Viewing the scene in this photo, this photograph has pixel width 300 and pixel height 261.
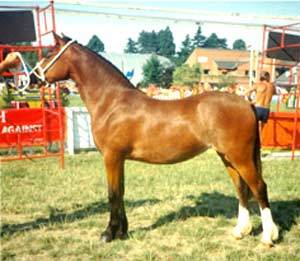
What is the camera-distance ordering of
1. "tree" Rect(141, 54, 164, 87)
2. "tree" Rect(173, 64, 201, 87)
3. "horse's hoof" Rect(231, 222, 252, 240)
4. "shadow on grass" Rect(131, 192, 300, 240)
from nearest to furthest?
"horse's hoof" Rect(231, 222, 252, 240) < "shadow on grass" Rect(131, 192, 300, 240) < "tree" Rect(173, 64, 201, 87) < "tree" Rect(141, 54, 164, 87)

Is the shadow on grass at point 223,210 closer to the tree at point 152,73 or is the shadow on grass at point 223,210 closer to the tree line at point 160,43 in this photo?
the tree at point 152,73

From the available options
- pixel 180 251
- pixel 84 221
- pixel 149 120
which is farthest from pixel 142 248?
pixel 149 120

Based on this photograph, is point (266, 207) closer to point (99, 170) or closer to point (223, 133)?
point (223, 133)

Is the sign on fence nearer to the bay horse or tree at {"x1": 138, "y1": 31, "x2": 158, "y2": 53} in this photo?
the bay horse

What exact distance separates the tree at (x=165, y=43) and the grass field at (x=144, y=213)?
458ft

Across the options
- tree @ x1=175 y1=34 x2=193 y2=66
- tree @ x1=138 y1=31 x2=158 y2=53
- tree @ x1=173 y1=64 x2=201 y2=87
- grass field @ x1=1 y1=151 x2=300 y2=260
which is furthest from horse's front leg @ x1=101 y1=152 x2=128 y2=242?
tree @ x1=138 y1=31 x2=158 y2=53

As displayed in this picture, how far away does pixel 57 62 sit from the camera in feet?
12.7

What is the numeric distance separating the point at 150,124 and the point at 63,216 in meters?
2.16

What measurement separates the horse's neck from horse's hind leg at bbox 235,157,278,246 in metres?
1.78

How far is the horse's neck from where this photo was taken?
12.8 ft

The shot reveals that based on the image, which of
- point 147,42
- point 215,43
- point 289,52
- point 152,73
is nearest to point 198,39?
point 215,43

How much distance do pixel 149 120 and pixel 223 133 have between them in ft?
2.93

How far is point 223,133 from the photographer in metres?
3.64

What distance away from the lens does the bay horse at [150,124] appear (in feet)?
12.0
